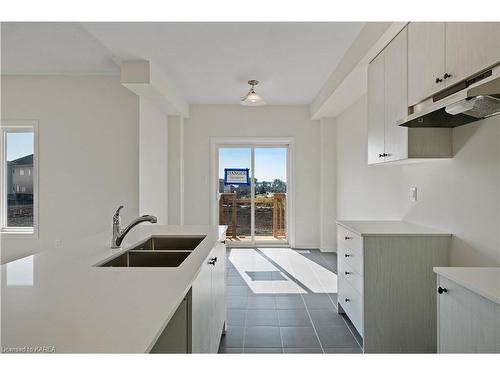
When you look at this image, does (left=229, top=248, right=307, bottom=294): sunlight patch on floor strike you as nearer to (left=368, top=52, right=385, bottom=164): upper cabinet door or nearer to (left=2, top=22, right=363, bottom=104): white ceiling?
(left=368, top=52, right=385, bottom=164): upper cabinet door

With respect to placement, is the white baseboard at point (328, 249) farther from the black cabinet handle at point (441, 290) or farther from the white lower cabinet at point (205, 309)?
the black cabinet handle at point (441, 290)

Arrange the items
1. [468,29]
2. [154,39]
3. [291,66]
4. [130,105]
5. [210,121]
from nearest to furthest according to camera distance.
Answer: [468,29] < [154,39] < [291,66] < [130,105] < [210,121]

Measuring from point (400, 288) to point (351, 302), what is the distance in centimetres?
51

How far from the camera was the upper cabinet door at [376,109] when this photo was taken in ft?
8.77

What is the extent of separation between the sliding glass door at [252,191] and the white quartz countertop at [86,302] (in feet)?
14.9

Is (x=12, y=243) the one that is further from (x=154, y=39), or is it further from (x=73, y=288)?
(x=73, y=288)

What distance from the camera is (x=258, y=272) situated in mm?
4484

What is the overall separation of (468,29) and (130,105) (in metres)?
4.05

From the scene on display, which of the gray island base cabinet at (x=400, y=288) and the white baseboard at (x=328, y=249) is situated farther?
the white baseboard at (x=328, y=249)

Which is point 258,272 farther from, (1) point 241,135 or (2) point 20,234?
(2) point 20,234

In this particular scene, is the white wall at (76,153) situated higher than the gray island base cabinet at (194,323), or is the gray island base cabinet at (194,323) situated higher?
the white wall at (76,153)

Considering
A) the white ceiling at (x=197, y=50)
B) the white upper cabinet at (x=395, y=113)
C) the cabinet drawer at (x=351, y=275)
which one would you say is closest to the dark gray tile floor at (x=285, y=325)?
the cabinet drawer at (x=351, y=275)
